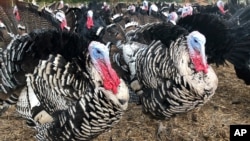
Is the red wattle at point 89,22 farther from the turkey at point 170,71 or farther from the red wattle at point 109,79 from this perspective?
the red wattle at point 109,79

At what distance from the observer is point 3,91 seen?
3053mm

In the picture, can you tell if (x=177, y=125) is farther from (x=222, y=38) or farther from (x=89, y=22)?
(x=89, y=22)

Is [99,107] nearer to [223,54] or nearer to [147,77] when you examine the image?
[147,77]

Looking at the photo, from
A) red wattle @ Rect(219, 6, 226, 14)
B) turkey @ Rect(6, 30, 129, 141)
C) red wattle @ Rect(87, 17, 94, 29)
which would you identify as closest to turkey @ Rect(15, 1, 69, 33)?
red wattle @ Rect(87, 17, 94, 29)

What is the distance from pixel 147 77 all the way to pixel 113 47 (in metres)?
0.68

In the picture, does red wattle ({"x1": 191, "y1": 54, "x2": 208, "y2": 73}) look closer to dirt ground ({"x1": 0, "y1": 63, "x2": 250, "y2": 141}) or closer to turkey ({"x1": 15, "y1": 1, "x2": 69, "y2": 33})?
dirt ground ({"x1": 0, "y1": 63, "x2": 250, "y2": 141})

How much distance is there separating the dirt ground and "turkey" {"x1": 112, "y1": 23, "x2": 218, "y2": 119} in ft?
1.61

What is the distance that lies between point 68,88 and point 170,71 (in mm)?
865

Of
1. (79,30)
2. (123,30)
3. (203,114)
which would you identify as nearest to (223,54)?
(203,114)

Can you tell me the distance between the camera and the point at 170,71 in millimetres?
3105

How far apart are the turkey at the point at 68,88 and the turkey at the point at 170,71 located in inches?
21.7

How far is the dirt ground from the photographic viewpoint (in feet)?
12.0

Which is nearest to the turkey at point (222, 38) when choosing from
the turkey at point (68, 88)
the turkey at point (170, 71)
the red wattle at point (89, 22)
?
the turkey at point (170, 71)

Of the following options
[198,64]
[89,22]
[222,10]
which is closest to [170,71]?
[198,64]
